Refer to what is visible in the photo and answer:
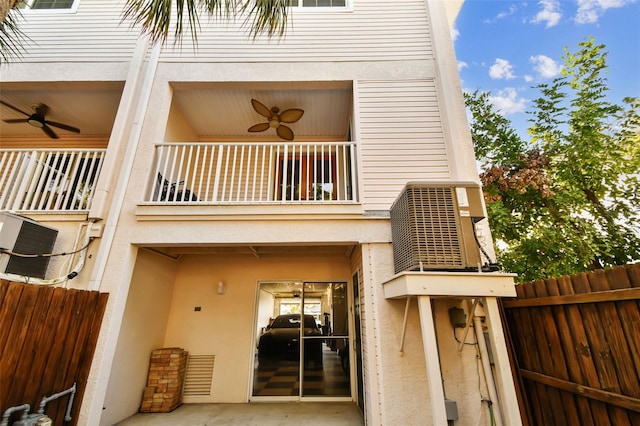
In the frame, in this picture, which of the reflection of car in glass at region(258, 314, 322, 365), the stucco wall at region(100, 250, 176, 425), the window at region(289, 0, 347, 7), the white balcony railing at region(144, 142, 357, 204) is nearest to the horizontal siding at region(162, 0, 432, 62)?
the window at region(289, 0, 347, 7)

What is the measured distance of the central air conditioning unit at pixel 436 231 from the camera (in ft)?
9.23

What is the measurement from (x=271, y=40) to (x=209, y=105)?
180 cm

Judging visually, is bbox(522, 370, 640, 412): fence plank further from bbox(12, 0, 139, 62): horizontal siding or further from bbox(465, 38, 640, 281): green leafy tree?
bbox(12, 0, 139, 62): horizontal siding

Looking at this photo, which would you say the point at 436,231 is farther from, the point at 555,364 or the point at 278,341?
the point at 278,341

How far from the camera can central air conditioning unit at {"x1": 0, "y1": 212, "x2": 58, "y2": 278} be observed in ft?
10.1

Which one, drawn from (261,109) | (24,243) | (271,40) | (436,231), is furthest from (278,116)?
(24,243)

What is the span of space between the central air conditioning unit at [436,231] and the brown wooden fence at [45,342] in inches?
153

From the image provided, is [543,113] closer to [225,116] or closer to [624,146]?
[624,146]

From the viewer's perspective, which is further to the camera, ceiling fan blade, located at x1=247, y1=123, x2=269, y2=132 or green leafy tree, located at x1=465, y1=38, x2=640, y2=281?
ceiling fan blade, located at x1=247, y1=123, x2=269, y2=132

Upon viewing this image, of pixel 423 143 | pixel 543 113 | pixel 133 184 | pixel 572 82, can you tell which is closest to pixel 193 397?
pixel 133 184

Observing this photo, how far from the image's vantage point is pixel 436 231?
2.90 m

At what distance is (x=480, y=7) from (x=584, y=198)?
16.4 ft

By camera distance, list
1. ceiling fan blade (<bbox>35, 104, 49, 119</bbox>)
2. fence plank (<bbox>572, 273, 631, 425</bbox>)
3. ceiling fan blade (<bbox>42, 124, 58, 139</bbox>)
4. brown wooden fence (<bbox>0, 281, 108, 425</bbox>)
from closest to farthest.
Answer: fence plank (<bbox>572, 273, 631, 425</bbox>) → brown wooden fence (<bbox>0, 281, 108, 425</bbox>) → ceiling fan blade (<bbox>35, 104, 49, 119</bbox>) → ceiling fan blade (<bbox>42, 124, 58, 139</bbox>)

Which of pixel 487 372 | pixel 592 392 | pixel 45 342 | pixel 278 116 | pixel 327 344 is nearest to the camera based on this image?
pixel 592 392
